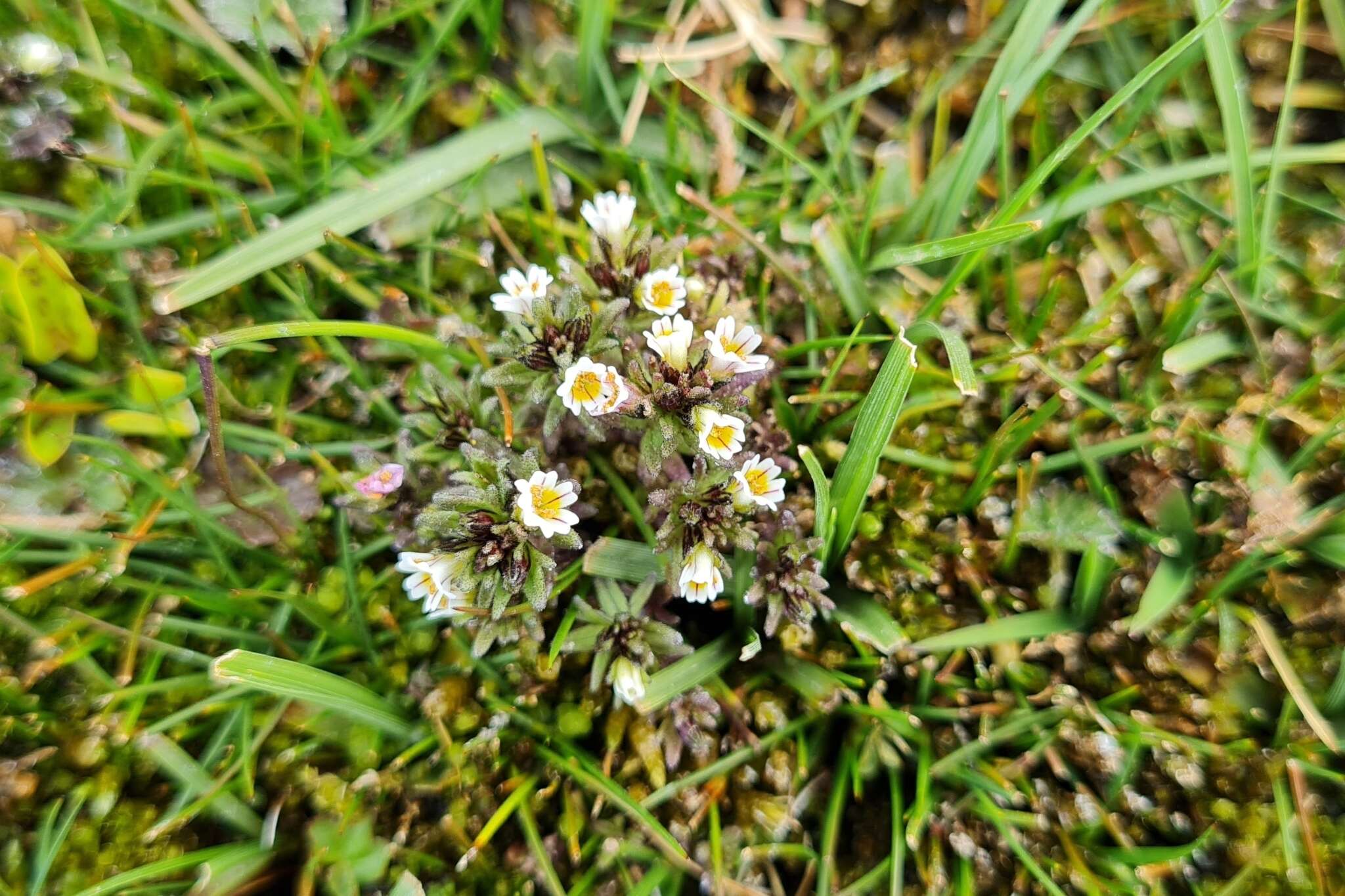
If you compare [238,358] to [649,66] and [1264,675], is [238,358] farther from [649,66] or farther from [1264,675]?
[1264,675]

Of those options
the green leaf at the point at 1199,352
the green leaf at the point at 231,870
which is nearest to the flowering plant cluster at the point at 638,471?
the green leaf at the point at 231,870

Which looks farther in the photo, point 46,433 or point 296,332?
point 46,433

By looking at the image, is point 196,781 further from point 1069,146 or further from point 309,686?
point 1069,146

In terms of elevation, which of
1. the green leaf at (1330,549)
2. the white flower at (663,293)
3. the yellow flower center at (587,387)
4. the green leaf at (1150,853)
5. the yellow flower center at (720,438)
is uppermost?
the white flower at (663,293)

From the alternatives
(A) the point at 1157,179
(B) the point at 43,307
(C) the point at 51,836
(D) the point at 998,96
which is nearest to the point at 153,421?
(B) the point at 43,307

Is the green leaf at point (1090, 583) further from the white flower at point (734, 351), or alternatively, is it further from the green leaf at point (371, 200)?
the green leaf at point (371, 200)

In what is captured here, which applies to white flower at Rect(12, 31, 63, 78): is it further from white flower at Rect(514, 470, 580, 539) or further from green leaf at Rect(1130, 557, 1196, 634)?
green leaf at Rect(1130, 557, 1196, 634)
